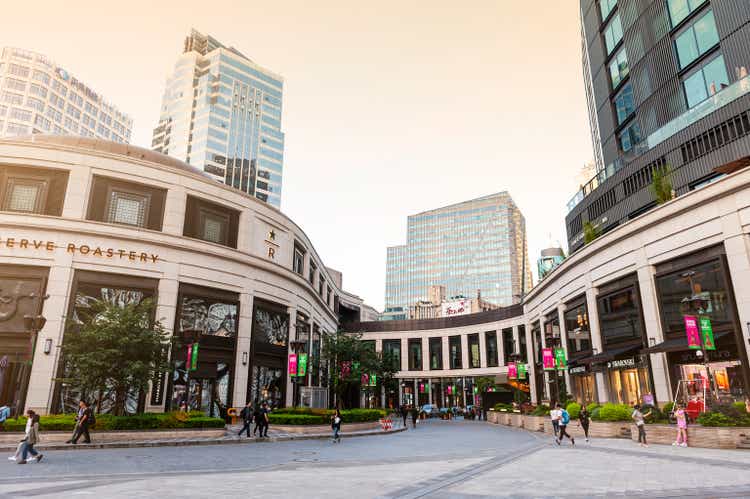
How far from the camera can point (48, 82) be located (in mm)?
136875

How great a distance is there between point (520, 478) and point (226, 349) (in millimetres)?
24672

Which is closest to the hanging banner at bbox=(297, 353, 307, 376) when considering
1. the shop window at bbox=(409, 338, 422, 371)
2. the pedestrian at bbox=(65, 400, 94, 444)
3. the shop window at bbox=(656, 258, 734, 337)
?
the pedestrian at bbox=(65, 400, 94, 444)

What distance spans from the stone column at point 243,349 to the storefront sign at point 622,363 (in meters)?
24.5

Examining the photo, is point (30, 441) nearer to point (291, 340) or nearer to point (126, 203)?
point (126, 203)

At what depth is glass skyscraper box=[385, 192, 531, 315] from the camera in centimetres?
17025

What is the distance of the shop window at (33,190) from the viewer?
28.8m

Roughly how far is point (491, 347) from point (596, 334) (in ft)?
107

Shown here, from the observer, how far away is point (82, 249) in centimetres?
2862

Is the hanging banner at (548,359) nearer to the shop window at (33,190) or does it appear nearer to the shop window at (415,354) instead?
the shop window at (33,190)

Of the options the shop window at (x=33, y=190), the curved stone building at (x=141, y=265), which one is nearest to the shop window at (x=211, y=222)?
the curved stone building at (x=141, y=265)

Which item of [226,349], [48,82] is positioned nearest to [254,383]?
[226,349]

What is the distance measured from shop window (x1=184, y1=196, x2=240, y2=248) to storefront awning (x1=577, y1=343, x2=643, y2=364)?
26.5 m

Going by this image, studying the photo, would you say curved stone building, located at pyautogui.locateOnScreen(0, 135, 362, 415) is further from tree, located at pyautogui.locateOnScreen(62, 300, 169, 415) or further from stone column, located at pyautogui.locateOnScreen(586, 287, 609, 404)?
stone column, located at pyautogui.locateOnScreen(586, 287, 609, 404)

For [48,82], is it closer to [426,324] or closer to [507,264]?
[426,324]
